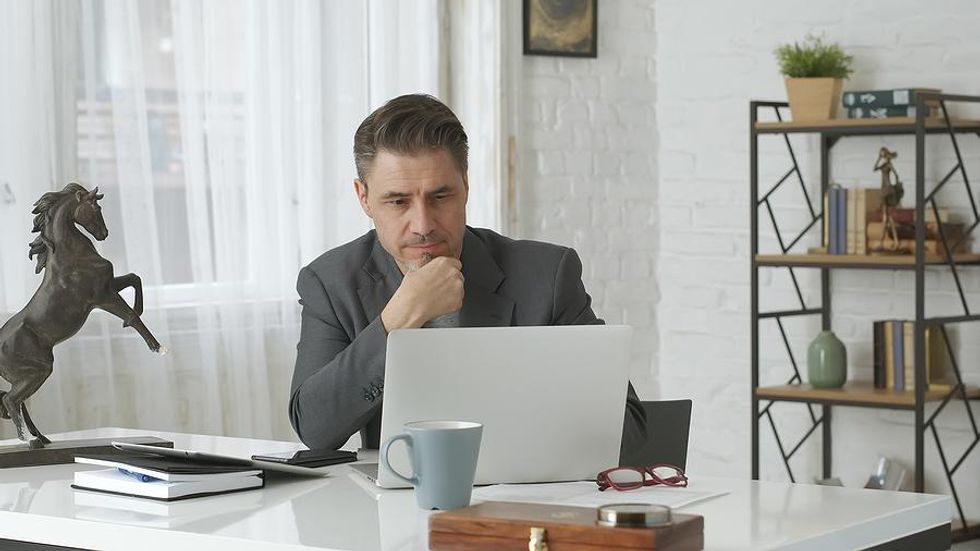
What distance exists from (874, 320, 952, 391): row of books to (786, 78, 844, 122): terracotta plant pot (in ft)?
2.10


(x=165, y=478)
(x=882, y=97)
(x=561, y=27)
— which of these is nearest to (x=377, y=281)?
(x=165, y=478)

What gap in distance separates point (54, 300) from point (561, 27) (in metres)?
2.69

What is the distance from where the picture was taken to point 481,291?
7.84ft

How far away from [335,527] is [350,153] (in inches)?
97.3

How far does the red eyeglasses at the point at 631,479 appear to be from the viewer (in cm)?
178

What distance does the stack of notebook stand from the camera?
5.86 ft

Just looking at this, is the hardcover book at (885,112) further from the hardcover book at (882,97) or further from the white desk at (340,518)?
the white desk at (340,518)

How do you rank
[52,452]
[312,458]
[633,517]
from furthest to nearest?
[52,452] < [312,458] < [633,517]

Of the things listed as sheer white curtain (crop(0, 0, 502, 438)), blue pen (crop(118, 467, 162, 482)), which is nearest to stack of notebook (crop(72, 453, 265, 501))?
blue pen (crop(118, 467, 162, 482))

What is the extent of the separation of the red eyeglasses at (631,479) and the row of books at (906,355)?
Result: 2432mm

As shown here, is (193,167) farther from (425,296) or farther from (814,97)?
(814,97)

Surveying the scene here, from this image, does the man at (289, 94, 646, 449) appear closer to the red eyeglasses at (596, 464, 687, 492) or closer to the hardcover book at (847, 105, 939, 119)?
the red eyeglasses at (596, 464, 687, 492)

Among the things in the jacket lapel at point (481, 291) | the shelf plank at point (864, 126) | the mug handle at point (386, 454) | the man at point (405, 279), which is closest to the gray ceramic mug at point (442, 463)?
the mug handle at point (386, 454)

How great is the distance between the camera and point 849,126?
13.4 feet
